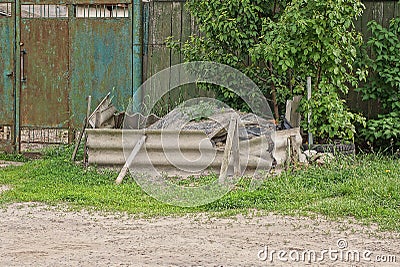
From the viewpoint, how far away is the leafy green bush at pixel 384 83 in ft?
31.6

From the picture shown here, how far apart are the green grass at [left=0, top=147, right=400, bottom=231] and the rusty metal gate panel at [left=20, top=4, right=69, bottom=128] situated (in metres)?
2.02

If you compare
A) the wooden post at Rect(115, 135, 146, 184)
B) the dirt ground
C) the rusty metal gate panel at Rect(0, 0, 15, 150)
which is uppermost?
the rusty metal gate panel at Rect(0, 0, 15, 150)

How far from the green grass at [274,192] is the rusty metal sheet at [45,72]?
2033 mm

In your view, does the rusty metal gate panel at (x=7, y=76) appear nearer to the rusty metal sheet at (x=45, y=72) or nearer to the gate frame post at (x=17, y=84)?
the gate frame post at (x=17, y=84)

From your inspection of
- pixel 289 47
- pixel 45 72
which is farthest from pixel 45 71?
pixel 289 47

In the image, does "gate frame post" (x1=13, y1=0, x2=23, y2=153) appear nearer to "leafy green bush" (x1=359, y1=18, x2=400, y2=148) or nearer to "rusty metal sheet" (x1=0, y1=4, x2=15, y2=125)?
"rusty metal sheet" (x1=0, y1=4, x2=15, y2=125)

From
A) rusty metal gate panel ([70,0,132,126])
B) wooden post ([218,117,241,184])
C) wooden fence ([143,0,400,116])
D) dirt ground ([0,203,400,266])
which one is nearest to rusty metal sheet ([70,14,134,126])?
rusty metal gate panel ([70,0,132,126])

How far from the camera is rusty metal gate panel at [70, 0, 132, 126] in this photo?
34.9 ft

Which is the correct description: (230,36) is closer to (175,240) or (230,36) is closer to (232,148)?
(232,148)

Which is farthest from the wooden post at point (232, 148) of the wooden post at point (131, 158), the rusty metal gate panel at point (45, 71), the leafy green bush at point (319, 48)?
the rusty metal gate panel at point (45, 71)

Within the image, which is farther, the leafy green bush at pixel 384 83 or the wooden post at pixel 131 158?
the leafy green bush at pixel 384 83

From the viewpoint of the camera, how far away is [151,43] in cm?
1079

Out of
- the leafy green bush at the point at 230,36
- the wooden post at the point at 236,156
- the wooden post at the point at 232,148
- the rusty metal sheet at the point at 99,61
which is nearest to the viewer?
the wooden post at the point at 232,148

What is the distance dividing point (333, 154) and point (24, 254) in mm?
4955
